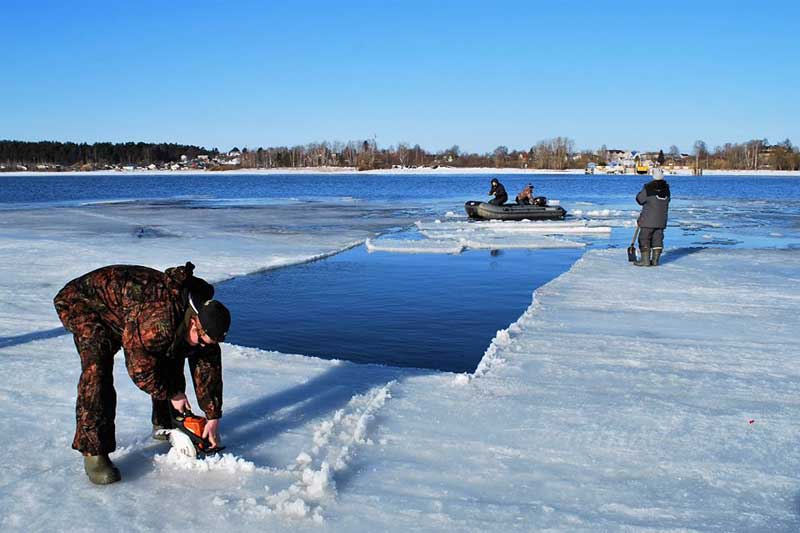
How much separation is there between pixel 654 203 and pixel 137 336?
34.1 ft

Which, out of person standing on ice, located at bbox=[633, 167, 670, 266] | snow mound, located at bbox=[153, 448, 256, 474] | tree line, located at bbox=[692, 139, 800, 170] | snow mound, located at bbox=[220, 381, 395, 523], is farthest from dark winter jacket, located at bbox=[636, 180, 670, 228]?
tree line, located at bbox=[692, 139, 800, 170]

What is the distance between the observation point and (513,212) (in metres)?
23.8

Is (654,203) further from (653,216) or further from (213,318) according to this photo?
(213,318)

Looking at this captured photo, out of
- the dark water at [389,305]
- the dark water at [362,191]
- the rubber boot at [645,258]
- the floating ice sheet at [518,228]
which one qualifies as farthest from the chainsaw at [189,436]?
the dark water at [362,191]

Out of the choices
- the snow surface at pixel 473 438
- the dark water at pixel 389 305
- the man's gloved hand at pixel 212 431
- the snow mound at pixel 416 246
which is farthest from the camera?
the snow mound at pixel 416 246

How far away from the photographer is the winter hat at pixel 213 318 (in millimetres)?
3275

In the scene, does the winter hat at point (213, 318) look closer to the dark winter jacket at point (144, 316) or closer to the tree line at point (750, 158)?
the dark winter jacket at point (144, 316)

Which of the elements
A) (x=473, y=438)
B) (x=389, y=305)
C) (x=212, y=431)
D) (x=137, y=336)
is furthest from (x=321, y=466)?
(x=389, y=305)

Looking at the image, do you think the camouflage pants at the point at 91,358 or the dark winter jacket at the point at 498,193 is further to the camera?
the dark winter jacket at the point at 498,193

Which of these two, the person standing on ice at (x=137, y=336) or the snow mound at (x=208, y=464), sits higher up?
the person standing on ice at (x=137, y=336)

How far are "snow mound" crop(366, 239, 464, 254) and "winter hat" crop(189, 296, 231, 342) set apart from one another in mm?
12395

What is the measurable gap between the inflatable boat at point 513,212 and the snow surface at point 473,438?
Result: 1551cm

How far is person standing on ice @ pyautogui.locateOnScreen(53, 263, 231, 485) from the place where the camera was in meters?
3.32

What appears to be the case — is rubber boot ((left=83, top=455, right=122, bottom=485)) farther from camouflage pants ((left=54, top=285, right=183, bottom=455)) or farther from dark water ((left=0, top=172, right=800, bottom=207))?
dark water ((left=0, top=172, right=800, bottom=207))
